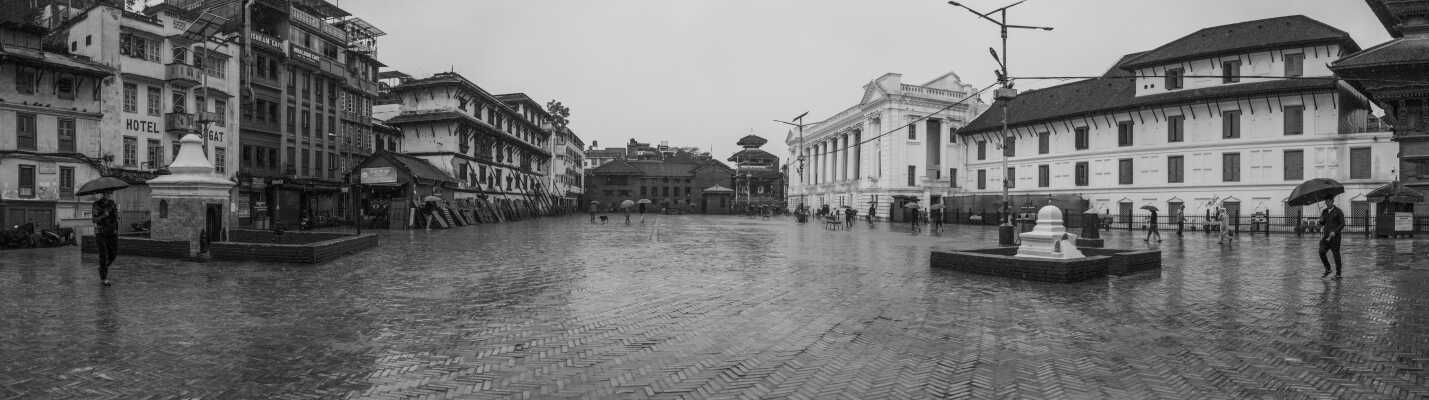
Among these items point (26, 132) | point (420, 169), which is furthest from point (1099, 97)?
point (26, 132)

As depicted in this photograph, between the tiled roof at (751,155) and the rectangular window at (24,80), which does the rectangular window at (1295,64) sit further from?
the tiled roof at (751,155)

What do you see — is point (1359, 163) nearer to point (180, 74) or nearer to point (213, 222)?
point (213, 222)

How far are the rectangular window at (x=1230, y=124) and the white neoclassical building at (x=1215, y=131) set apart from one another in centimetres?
6

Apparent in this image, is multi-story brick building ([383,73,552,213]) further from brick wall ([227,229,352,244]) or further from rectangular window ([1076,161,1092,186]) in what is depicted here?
rectangular window ([1076,161,1092,186])

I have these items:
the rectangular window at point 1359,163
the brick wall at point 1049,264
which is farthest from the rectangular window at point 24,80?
the rectangular window at point 1359,163

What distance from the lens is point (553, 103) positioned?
93875 mm

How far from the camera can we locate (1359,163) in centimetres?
3450

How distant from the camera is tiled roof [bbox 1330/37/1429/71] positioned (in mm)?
25625

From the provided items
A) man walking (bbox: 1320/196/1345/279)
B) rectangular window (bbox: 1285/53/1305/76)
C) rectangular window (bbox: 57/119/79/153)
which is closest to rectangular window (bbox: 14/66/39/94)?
rectangular window (bbox: 57/119/79/153)

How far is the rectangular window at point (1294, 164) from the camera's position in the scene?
36.2m

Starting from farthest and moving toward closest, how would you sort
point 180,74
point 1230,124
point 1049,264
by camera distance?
point 1230,124 → point 180,74 → point 1049,264

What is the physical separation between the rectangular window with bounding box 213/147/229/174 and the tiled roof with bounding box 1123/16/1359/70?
52.3 metres

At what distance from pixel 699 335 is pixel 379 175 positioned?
1316 inches

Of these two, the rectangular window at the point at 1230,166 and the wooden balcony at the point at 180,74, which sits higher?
the wooden balcony at the point at 180,74
